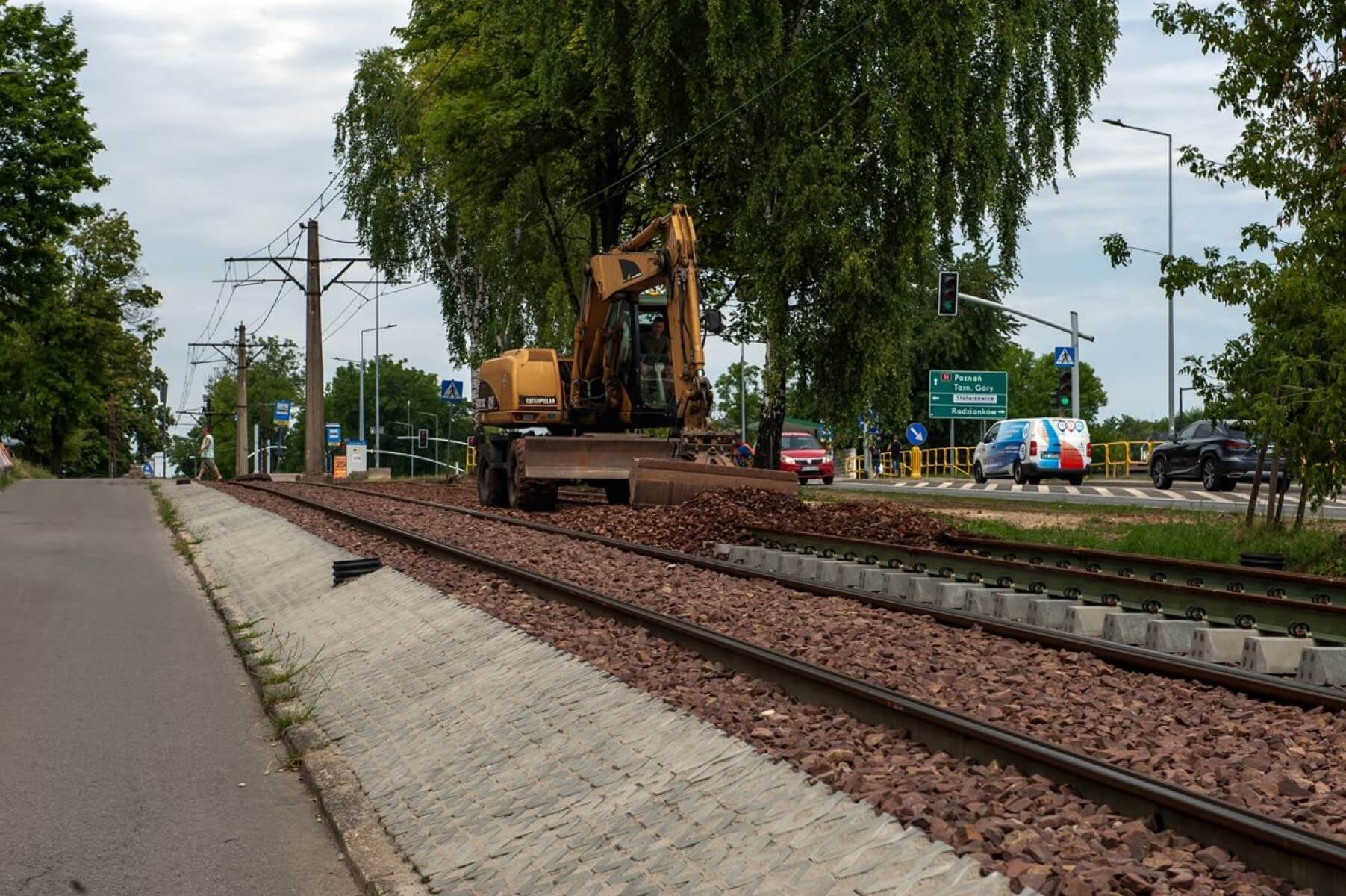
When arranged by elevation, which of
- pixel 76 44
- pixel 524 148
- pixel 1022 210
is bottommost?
pixel 1022 210

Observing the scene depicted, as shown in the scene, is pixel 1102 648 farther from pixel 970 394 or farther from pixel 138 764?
pixel 970 394

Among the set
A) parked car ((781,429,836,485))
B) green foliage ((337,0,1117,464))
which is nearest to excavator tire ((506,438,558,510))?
green foliage ((337,0,1117,464))

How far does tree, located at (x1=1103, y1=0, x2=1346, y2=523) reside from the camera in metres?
13.8

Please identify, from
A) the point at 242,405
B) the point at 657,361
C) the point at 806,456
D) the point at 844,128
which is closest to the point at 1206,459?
the point at 844,128

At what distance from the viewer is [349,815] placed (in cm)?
674

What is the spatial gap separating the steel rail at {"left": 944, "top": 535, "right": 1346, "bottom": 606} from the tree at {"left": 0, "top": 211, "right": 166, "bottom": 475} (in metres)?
62.5

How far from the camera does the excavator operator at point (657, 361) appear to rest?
2386 cm

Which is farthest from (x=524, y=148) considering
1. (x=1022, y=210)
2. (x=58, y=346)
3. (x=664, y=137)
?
(x=58, y=346)

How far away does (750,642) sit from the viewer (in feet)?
29.0

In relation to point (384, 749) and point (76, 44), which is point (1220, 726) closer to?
point (384, 749)

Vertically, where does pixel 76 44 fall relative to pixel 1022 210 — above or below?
above

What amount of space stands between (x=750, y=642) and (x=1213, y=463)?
2690 centimetres

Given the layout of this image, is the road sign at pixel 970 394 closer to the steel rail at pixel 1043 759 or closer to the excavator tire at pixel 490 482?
the excavator tire at pixel 490 482

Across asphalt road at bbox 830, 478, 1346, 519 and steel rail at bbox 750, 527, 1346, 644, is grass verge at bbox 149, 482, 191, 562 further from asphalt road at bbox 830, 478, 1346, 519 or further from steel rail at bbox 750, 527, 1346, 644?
asphalt road at bbox 830, 478, 1346, 519
